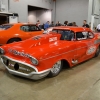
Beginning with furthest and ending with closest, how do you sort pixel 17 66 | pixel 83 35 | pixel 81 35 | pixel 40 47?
pixel 83 35 < pixel 81 35 < pixel 40 47 < pixel 17 66

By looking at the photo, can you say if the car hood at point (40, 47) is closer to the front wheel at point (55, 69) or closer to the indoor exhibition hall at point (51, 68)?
the indoor exhibition hall at point (51, 68)

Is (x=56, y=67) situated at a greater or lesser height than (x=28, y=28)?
→ lesser

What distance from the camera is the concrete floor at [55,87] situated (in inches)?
112

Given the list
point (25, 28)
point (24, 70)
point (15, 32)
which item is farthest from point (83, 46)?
point (25, 28)

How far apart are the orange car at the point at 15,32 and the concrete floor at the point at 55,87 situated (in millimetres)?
2440

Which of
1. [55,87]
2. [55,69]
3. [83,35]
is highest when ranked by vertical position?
[83,35]

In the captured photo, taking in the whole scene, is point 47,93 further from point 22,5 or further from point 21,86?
point 22,5

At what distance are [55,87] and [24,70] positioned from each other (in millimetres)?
832

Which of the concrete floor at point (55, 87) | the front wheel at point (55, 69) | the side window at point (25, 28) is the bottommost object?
the concrete floor at point (55, 87)

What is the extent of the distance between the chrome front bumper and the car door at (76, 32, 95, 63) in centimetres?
146

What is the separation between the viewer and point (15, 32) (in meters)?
6.60

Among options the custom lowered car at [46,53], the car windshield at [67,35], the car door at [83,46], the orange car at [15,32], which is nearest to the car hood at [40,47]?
the custom lowered car at [46,53]

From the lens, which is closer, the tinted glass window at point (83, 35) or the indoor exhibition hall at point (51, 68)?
the indoor exhibition hall at point (51, 68)

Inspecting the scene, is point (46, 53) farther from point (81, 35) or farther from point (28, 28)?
point (28, 28)
